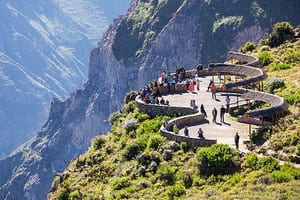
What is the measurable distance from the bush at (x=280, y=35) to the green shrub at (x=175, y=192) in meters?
55.4

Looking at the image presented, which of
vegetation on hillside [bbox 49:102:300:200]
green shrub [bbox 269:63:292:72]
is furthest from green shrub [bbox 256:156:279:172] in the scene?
green shrub [bbox 269:63:292:72]

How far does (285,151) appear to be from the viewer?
53375mm

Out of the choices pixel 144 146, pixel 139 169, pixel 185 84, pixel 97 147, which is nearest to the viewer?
pixel 139 169

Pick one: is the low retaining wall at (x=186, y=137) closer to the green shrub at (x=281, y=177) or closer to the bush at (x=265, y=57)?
the green shrub at (x=281, y=177)

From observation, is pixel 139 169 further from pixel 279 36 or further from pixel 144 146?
pixel 279 36

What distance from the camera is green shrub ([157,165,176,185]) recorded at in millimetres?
55650

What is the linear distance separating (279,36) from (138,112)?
36.0m

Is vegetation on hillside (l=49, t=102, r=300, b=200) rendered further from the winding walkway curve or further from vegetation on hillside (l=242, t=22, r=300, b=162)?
vegetation on hillside (l=242, t=22, r=300, b=162)

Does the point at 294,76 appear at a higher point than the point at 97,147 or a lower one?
higher

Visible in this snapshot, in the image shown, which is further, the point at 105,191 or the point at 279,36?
the point at 279,36

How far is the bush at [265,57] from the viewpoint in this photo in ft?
298

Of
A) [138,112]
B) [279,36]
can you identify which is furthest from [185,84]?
[279,36]

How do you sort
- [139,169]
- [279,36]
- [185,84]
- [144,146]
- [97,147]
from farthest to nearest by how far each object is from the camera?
[279,36], [185,84], [97,147], [144,146], [139,169]

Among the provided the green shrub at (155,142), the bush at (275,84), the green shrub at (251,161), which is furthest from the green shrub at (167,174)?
the bush at (275,84)
